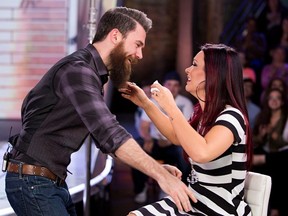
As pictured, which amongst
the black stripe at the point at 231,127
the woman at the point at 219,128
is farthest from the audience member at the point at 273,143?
the black stripe at the point at 231,127

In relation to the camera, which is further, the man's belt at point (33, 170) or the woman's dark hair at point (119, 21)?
the woman's dark hair at point (119, 21)

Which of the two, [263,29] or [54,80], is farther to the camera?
[263,29]

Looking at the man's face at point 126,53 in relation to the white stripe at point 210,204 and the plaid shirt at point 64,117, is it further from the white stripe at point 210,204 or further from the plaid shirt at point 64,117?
the white stripe at point 210,204

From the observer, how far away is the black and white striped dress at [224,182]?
7.65 feet

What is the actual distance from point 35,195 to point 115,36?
639 mm

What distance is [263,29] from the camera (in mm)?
7094

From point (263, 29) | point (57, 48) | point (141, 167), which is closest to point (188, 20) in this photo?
point (263, 29)

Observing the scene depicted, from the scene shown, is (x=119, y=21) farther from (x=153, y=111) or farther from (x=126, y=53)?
(x=153, y=111)

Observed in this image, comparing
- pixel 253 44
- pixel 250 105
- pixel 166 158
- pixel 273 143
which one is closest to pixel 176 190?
pixel 273 143

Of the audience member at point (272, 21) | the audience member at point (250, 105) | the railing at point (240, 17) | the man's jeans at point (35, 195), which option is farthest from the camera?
the railing at point (240, 17)

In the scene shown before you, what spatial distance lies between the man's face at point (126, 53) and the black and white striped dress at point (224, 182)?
390 millimetres

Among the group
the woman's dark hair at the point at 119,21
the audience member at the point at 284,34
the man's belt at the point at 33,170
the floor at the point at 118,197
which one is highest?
the woman's dark hair at the point at 119,21

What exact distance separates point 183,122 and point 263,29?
5111 millimetres

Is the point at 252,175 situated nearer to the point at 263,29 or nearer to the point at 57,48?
the point at 57,48
